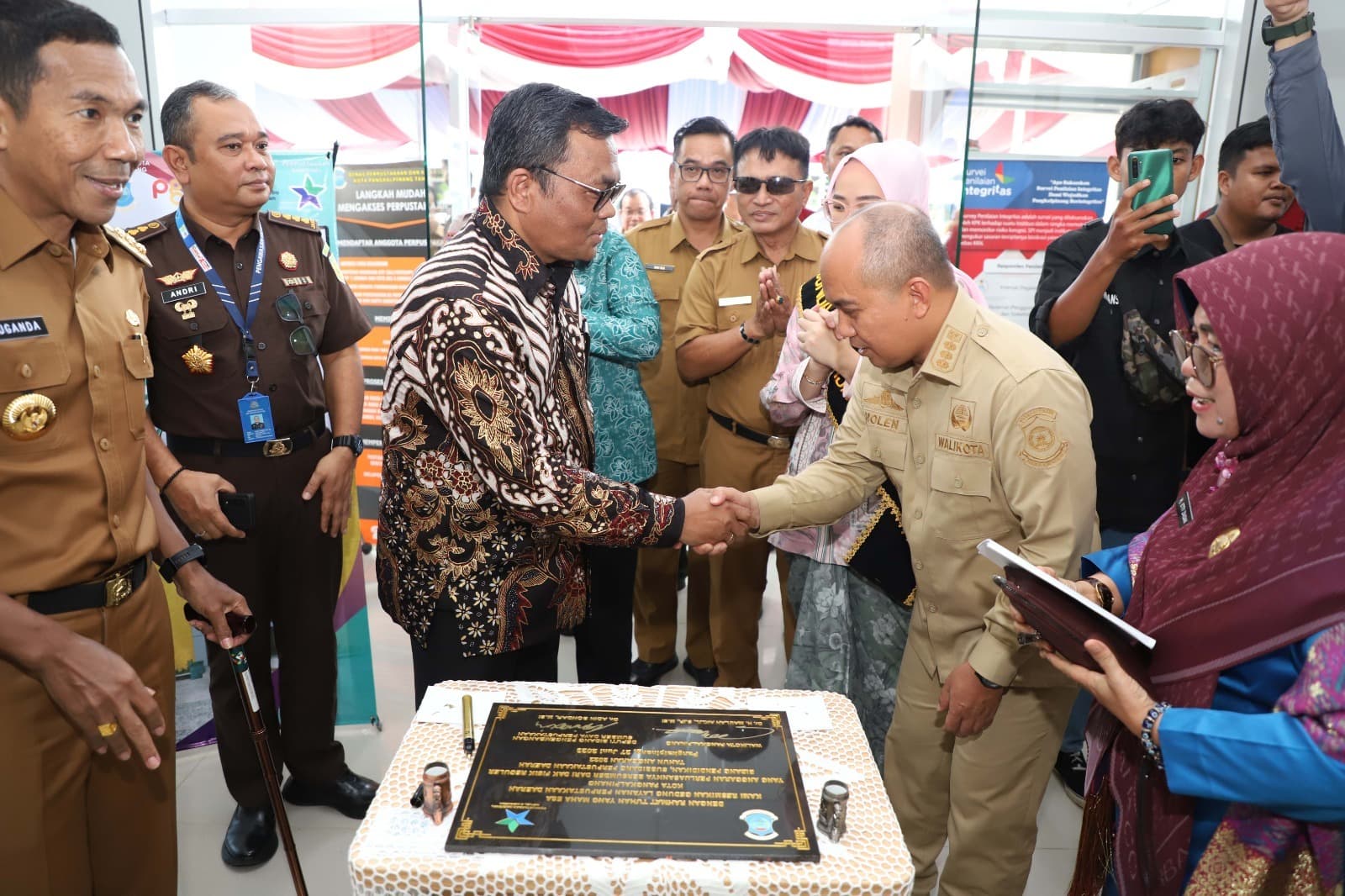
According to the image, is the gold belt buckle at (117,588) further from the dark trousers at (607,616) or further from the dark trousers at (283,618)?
the dark trousers at (607,616)

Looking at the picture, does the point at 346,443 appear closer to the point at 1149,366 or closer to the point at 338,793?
the point at 338,793

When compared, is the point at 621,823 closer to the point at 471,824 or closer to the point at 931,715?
the point at 471,824

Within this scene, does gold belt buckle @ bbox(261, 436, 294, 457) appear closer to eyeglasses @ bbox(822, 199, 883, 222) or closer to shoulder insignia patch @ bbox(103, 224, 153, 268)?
shoulder insignia patch @ bbox(103, 224, 153, 268)

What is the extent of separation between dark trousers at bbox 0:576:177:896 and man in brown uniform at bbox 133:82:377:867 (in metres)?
0.62

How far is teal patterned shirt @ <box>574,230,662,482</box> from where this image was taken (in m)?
3.05

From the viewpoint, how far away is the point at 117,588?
5.65ft

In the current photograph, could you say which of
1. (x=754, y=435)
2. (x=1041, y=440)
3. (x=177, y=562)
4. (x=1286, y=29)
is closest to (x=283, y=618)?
(x=177, y=562)

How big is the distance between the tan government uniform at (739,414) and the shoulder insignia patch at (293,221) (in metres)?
1.35

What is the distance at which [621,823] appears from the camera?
3.85 feet

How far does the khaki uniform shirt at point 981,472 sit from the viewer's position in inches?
70.6

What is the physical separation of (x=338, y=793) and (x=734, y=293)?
224 centimetres

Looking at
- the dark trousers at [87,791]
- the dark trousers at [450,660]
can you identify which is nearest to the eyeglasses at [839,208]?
the dark trousers at [450,660]

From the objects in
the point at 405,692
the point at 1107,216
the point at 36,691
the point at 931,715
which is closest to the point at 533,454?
the point at 36,691

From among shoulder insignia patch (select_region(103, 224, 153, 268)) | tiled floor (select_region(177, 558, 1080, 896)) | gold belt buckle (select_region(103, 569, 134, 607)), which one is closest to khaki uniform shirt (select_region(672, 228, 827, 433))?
tiled floor (select_region(177, 558, 1080, 896))
